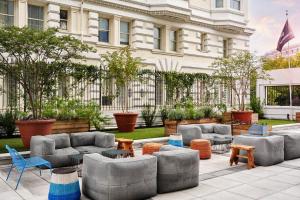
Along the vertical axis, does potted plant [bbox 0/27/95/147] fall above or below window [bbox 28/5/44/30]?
below

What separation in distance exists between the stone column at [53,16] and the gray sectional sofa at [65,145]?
10.9 meters

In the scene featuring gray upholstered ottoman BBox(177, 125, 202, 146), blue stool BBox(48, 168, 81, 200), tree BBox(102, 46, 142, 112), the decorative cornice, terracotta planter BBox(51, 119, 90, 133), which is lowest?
blue stool BBox(48, 168, 81, 200)

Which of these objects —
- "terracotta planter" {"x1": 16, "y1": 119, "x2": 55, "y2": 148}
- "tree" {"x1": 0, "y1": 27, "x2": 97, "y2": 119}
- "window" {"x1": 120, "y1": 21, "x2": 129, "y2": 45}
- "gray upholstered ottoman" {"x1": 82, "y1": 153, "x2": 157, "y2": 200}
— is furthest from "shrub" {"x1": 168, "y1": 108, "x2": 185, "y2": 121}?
"window" {"x1": 120, "y1": 21, "x2": 129, "y2": 45}

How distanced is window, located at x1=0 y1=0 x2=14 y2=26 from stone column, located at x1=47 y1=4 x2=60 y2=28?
203 cm

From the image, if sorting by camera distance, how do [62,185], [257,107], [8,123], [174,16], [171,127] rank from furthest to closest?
[257,107], [174,16], [171,127], [8,123], [62,185]

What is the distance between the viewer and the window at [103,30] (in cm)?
2233

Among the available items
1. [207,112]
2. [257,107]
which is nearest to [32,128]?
[207,112]

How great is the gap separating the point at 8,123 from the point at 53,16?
27.0ft

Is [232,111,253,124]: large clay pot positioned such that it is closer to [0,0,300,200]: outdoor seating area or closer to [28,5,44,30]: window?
[0,0,300,200]: outdoor seating area

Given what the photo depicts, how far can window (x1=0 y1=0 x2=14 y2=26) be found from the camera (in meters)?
18.8

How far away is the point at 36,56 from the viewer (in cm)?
1226

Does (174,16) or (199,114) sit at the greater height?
(174,16)

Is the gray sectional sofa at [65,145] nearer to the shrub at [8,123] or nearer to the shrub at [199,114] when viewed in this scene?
the shrub at [8,123]

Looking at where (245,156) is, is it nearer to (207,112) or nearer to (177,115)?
(177,115)
